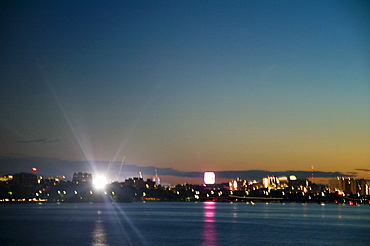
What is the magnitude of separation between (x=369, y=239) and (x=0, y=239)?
55.1 metres

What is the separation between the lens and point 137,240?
67.6 meters

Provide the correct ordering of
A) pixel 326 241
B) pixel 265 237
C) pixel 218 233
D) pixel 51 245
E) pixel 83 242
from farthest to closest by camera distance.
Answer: pixel 218 233 < pixel 265 237 < pixel 326 241 < pixel 83 242 < pixel 51 245

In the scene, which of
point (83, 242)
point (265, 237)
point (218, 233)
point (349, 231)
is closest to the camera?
point (83, 242)

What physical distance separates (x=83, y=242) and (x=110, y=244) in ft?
15.1

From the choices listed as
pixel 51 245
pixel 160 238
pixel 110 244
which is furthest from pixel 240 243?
pixel 51 245

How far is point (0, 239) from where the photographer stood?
6844cm

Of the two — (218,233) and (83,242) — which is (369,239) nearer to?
(218,233)

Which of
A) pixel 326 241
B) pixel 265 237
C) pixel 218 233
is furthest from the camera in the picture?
pixel 218 233

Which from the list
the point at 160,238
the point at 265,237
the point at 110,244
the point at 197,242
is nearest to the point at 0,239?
the point at 110,244

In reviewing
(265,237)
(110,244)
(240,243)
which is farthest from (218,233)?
(110,244)

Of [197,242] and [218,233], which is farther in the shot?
[218,233]

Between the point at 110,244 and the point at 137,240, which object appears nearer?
the point at 110,244

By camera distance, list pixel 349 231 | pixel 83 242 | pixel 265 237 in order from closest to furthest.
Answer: pixel 83 242, pixel 265 237, pixel 349 231

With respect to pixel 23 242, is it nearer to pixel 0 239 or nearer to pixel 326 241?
pixel 0 239
